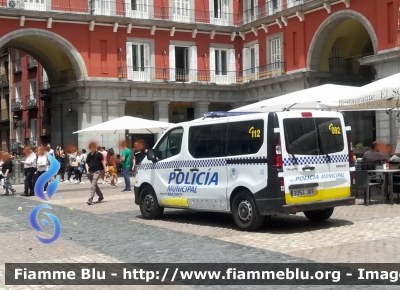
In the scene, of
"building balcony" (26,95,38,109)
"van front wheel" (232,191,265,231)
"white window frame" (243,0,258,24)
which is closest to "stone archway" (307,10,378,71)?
"white window frame" (243,0,258,24)

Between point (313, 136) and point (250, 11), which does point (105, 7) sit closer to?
point (250, 11)

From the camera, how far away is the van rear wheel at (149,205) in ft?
42.0

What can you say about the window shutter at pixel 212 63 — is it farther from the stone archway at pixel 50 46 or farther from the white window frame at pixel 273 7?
the stone archway at pixel 50 46

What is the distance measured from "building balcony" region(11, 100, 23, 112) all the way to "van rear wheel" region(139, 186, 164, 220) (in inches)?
1510

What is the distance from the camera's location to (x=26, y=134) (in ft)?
159

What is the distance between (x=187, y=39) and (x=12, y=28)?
984 centimetres

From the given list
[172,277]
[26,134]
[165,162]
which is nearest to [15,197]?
[165,162]

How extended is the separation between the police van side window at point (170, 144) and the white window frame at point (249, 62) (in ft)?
76.1

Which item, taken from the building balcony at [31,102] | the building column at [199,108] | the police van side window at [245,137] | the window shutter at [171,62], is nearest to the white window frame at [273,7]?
the window shutter at [171,62]

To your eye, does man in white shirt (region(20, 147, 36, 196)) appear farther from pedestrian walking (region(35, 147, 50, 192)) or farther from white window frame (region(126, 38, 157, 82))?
white window frame (region(126, 38, 157, 82))

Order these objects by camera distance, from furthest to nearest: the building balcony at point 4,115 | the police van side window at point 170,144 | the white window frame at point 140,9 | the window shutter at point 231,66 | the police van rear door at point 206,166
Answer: the building balcony at point 4,115 → the window shutter at point 231,66 → the white window frame at point 140,9 → the police van side window at point 170,144 → the police van rear door at point 206,166

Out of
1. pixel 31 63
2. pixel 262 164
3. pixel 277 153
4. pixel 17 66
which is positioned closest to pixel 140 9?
pixel 31 63

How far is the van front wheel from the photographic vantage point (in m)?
10.5

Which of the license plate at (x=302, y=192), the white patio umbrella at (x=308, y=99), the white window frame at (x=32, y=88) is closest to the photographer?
the license plate at (x=302, y=192)
